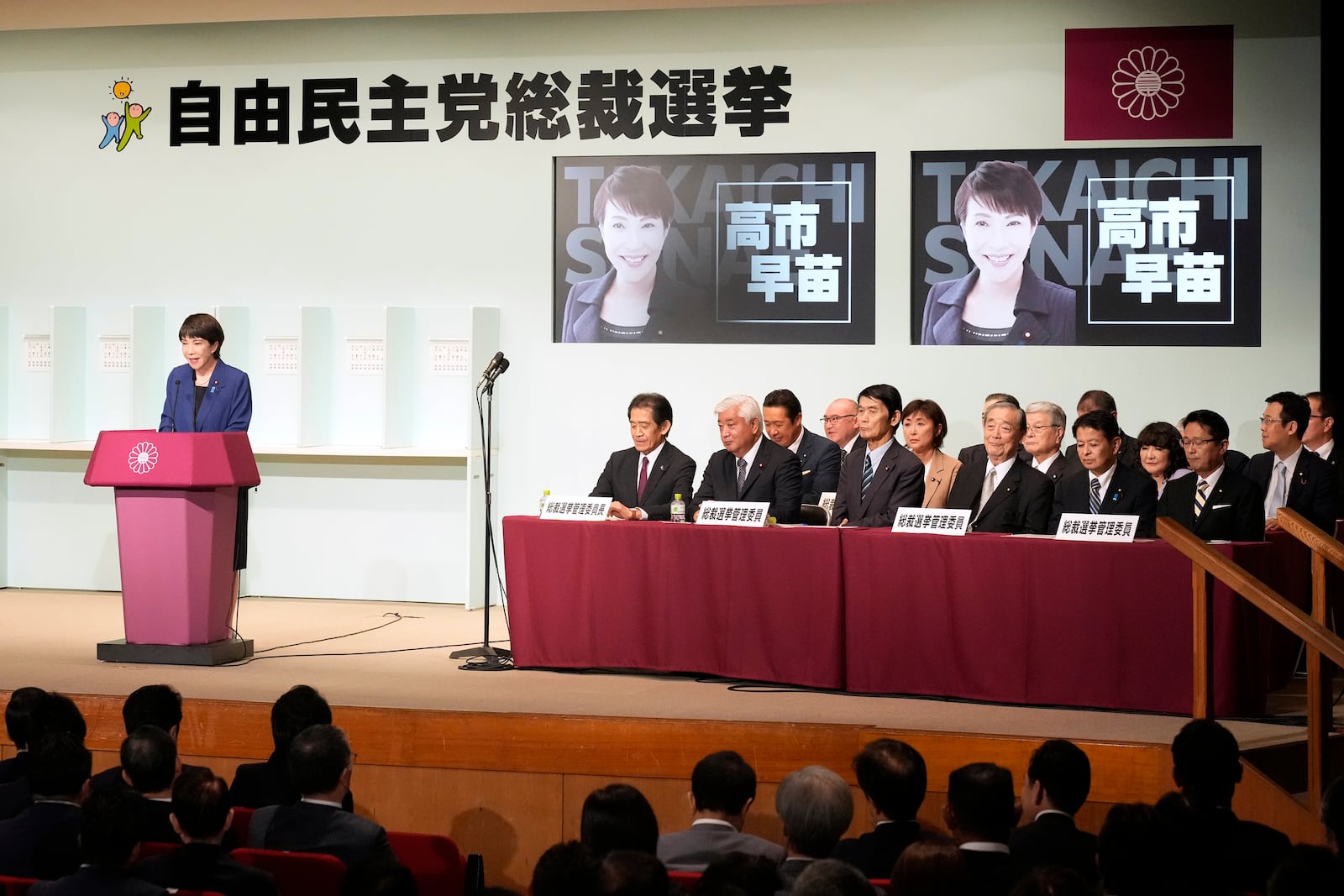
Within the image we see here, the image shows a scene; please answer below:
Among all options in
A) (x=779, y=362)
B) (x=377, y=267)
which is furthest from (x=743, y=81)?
(x=377, y=267)

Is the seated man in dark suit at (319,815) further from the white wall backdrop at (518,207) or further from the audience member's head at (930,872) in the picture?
the white wall backdrop at (518,207)

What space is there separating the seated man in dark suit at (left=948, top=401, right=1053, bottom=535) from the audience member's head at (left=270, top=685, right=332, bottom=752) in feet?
8.41

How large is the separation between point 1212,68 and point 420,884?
19.5ft

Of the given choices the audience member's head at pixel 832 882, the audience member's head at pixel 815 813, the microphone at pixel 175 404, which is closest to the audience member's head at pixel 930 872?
the audience member's head at pixel 832 882

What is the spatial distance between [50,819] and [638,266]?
507cm

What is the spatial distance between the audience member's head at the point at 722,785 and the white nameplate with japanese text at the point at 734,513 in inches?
88.5

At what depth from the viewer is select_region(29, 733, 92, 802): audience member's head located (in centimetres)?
295

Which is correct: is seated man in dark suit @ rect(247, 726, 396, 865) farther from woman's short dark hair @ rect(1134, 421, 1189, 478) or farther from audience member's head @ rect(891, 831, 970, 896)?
woman's short dark hair @ rect(1134, 421, 1189, 478)

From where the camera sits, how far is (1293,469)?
5977mm

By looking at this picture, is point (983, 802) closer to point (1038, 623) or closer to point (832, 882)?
point (832, 882)

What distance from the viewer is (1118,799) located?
4.02m

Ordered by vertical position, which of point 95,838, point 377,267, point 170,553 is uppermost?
point 377,267

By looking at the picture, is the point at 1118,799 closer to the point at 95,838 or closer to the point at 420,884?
the point at 420,884

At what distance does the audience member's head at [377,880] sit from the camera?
220cm
